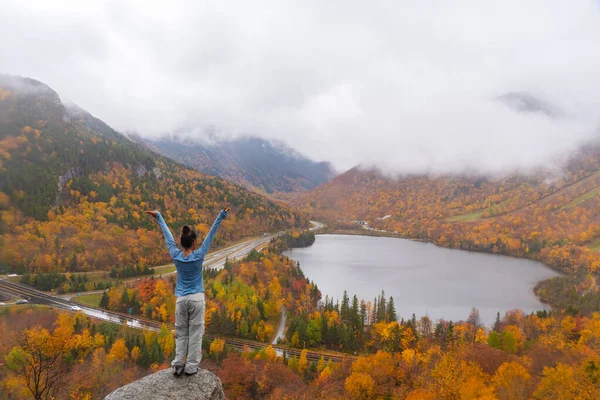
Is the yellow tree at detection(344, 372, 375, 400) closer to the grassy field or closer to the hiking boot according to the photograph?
the hiking boot

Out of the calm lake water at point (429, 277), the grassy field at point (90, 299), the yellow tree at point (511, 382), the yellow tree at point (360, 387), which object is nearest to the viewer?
the yellow tree at point (511, 382)

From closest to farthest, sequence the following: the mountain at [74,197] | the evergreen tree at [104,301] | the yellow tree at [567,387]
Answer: the yellow tree at [567,387]
the evergreen tree at [104,301]
the mountain at [74,197]

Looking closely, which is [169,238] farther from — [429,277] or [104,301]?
[429,277]

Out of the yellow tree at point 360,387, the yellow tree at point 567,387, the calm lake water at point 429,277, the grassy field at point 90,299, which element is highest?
the calm lake water at point 429,277

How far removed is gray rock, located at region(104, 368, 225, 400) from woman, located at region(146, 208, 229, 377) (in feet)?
0.54

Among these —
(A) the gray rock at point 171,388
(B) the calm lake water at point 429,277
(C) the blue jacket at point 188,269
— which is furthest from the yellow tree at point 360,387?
(B) the calm lake water at point 429,277

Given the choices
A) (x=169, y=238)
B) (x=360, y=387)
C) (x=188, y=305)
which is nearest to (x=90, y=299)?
(x=360, y=387)

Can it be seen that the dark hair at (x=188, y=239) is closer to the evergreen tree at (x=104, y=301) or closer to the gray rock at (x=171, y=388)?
the gray rock at (x=171, y=388)

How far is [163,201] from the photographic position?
385 ft

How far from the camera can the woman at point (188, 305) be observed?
19.2 feet

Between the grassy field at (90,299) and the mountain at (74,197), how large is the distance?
14.3 meters

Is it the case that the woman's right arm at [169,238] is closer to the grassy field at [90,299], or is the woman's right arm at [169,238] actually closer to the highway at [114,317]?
the highway at [114,317]

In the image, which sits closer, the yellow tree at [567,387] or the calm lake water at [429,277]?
the yellow tree at [567,387]

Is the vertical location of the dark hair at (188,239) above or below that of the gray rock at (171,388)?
above
